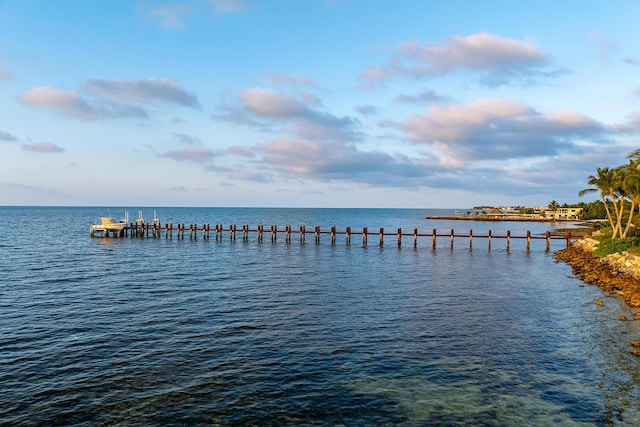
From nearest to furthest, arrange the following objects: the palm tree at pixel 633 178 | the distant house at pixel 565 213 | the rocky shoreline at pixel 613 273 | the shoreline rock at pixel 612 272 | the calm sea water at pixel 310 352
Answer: the calm sea water at pixel 310 352, the rocky shoreline at pixel 613 273, the shoreline rock at pixel 612 272, the palm tree at pixel 633 178, the distant house at pixel 565 213

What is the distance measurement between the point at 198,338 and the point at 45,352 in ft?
18.9

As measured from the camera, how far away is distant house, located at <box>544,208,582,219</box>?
160400 millimetres

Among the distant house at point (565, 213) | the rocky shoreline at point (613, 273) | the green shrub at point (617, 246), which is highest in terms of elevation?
the distant house at point (565, 213)

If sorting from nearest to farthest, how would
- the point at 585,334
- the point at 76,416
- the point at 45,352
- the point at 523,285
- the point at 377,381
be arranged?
the point at 76,416, the point at 377,381, the point at 45,352, the point at 585,334, the point at 523,285

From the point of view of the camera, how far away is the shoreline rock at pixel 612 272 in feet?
100

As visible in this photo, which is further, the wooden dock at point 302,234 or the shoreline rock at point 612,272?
the wooden dock at point 302,234

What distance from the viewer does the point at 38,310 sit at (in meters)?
24.0

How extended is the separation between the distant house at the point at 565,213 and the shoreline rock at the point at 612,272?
120240mm

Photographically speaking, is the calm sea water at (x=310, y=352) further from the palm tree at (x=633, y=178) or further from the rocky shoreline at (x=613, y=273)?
the palm tree at (x=633, y=178)

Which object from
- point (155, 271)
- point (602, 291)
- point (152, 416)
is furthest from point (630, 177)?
point (152, 416)

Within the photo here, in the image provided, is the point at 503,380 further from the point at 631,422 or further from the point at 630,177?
the point at 630,177

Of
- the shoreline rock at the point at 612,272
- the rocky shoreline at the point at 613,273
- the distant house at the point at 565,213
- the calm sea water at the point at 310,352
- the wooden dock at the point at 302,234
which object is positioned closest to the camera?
the calm sea water at the point at 310,352

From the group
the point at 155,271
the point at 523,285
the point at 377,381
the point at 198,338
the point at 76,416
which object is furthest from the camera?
the point at 155,271

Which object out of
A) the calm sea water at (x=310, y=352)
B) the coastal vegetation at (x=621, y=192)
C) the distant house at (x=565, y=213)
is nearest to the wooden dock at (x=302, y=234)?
the coastal vegetation at (x=621, y=192)
